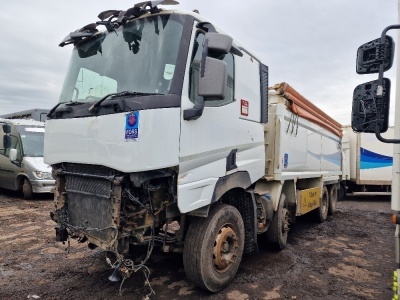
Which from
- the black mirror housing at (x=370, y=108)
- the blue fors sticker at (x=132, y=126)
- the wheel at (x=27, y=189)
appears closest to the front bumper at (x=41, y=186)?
the wheel at (x=27, y=189)

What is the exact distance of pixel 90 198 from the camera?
129 inches

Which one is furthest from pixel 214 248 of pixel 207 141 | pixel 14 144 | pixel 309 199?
pixel 14 144

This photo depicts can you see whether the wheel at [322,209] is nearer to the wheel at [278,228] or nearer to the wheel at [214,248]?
the wheel at [278,228]

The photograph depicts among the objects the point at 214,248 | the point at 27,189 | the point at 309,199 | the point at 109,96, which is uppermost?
the point at 109,96

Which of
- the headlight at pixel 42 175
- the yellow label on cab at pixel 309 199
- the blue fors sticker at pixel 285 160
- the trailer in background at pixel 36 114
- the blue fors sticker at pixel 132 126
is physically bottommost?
the yellow label on cab at pixel 309 199

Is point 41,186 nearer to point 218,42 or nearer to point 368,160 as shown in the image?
point 218,42

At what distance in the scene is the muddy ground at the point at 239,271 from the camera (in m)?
3.60

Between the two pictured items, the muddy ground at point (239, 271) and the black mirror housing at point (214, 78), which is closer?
the black mirror housing at point (214, 78)

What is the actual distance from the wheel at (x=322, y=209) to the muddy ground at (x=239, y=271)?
112 centimetres

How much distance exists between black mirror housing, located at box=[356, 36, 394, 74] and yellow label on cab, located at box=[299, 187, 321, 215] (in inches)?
155

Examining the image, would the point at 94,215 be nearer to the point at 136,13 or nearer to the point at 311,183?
the point at 136,13

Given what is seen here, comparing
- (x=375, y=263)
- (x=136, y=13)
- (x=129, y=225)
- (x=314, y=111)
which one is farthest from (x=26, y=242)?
(x=314, y=111)

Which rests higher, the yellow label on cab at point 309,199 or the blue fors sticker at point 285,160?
the blue fors sticker at point 285,160

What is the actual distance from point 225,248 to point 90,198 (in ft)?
5.28
